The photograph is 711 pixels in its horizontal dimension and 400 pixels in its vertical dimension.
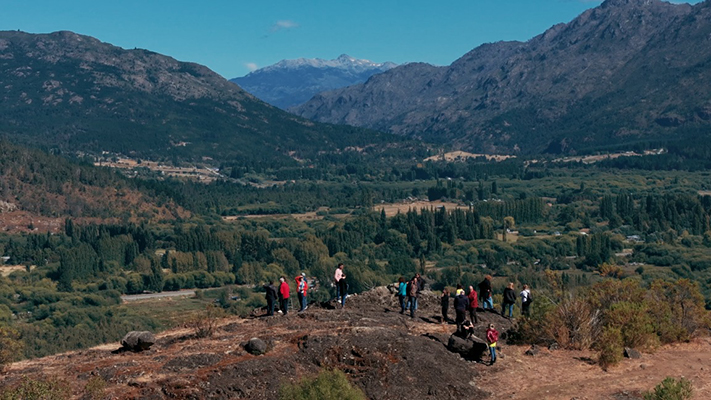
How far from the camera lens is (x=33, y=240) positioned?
566ft

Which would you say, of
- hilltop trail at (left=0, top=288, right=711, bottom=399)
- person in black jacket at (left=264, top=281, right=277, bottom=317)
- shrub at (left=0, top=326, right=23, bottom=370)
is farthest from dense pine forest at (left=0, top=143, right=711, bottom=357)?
hilltop trail at (left=0, top=288, right=711, bottom=399)

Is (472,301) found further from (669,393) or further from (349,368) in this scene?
(669,393)

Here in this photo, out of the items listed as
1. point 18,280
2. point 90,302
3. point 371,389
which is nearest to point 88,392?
point 371,389

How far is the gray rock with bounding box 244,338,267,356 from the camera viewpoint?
117ft

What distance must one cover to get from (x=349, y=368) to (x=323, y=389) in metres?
5.40

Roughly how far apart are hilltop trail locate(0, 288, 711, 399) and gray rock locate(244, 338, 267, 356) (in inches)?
12.4

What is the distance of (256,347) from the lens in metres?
35.8

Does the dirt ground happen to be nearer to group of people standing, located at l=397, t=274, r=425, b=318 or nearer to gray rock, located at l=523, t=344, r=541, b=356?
gray rock, located at l=523, t=344, r=541, b=356

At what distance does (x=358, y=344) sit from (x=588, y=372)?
32.1 ft

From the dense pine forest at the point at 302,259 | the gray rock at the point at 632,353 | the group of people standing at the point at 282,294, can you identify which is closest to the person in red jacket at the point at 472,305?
the gray rock at the point at 632,353

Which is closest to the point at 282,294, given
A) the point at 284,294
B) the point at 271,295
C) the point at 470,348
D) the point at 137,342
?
the point at 284,294

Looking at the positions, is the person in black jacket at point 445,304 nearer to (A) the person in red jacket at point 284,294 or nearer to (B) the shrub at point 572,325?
(B) the shrub at point 572,325

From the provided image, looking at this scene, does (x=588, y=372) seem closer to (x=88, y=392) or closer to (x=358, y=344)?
(x=358, y=344)

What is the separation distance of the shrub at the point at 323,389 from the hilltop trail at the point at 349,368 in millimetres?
2340
